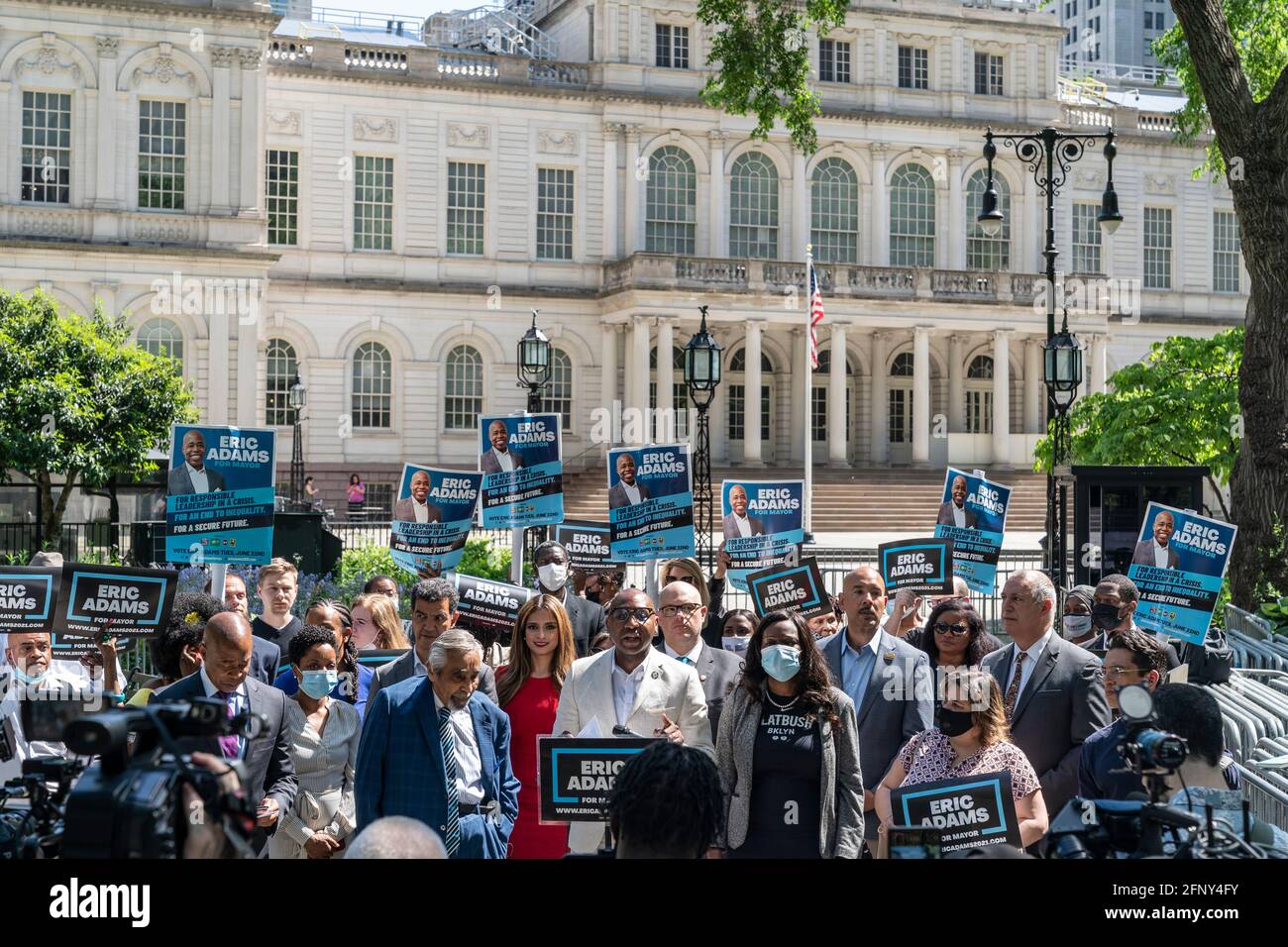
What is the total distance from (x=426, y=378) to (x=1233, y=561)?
32309mm

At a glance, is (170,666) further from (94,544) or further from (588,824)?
(94,544)

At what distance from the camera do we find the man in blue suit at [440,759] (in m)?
6.18

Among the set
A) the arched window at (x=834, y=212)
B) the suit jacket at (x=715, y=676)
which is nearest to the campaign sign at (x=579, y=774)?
the suit jacket at (x=715, y=676)

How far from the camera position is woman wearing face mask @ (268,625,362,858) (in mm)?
6898

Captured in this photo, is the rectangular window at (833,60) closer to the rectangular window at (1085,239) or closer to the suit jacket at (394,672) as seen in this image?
the rectangular window at (1085,239)

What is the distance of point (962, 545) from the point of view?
13734 mm

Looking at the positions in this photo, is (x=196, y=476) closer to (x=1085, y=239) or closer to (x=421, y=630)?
(x=421, y=630)

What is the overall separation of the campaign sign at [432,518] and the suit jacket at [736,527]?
7.97ft

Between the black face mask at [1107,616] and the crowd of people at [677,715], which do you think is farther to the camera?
the black face mask at [1107,616]

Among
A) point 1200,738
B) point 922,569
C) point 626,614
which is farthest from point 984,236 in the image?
point 1200,738

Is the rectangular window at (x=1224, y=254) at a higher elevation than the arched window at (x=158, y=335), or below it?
higher

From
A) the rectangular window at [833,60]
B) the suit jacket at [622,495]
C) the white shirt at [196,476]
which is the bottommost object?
the suit jacket at [622,495]

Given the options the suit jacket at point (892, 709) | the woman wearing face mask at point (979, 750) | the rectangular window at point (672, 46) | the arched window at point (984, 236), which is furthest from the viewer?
the arched window at point (984, 236)
